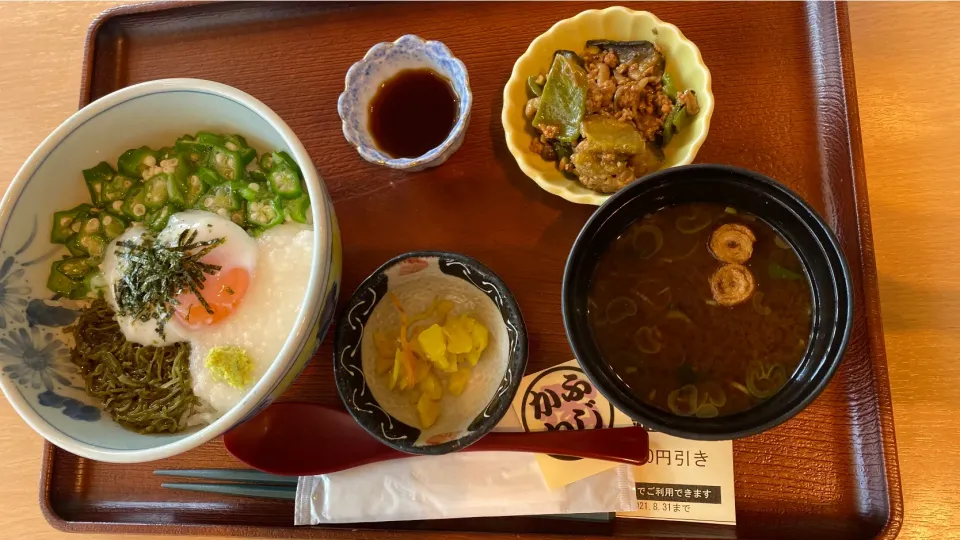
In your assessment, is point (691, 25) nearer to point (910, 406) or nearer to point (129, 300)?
point (910, 406)

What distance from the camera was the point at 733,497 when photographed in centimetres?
133

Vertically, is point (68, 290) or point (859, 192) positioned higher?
point (859, 192)

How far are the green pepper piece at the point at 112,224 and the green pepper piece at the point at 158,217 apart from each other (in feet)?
0.18

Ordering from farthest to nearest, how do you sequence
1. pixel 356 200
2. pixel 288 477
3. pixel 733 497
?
pixel 356 200, pixel 288 477, pixel 733 497

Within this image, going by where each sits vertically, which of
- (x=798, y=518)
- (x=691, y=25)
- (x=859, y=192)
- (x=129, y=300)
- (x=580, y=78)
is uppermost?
(x=691, y=25)

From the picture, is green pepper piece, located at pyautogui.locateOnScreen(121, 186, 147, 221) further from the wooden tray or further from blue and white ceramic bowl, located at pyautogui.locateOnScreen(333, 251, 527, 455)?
blue and white ceramic bowl, located at pyautogui.locateOnScreen(333, 251, 527, 455)

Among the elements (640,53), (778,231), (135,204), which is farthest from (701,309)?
(135,204)

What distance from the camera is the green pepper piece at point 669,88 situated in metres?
1.47

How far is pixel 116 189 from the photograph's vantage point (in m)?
1.49

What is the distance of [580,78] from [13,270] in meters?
1.39

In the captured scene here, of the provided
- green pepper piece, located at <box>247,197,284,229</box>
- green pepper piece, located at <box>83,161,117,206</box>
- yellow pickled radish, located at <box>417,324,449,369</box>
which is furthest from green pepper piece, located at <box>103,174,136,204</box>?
yellow pickled radish, located at <box>417,324,449,369</box>

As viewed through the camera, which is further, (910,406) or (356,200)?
(356,200)

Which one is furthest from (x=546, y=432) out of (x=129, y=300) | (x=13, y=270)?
(x=13, y=270)

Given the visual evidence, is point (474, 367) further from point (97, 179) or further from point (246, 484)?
point (97, 179)
